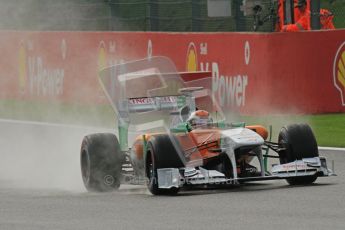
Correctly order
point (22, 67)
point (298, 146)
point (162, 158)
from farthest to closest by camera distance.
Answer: point (22, 67)
point (298, 146)
point (162, 158)

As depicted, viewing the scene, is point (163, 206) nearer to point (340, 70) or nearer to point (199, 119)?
point (199, 119)

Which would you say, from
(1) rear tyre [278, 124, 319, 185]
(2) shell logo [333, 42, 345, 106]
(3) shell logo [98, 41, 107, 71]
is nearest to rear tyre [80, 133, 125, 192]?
(1) rear tyre [278, 124, 319, 185]

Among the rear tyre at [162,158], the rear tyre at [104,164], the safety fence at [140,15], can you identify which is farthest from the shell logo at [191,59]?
the rear tyre at [162,158]

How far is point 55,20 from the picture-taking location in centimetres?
2844

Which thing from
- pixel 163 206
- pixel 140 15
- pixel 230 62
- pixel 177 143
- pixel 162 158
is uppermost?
pixel 140 15

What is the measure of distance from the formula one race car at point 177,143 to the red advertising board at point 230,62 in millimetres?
4642

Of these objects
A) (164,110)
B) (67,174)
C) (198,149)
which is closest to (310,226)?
(198,149)

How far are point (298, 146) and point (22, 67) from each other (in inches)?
658

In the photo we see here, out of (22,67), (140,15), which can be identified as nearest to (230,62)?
(140,15)

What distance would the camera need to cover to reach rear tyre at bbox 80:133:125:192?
12453 mm

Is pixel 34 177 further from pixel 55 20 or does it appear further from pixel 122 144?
pixel 55 20

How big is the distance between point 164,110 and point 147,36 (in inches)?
471

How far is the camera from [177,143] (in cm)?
1183

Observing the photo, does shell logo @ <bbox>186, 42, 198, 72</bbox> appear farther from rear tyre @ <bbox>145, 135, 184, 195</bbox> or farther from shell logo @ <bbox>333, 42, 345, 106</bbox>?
rear tyre @ <bbox>145, 135, 184, 195</bbox>
